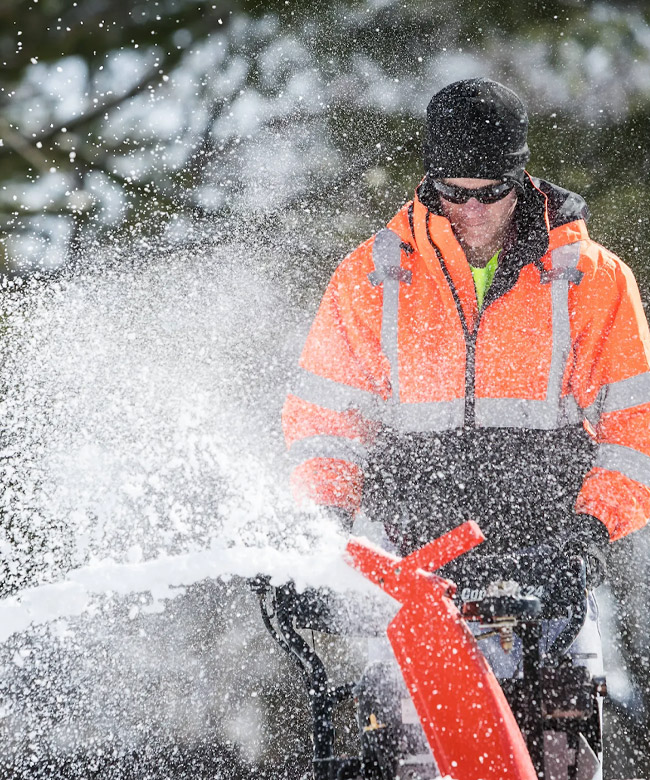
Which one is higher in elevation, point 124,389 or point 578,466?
point 124,389

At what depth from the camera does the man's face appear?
1903mm

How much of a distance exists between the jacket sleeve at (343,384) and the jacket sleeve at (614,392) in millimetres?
609

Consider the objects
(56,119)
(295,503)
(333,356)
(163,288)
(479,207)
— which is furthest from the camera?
(56,119)

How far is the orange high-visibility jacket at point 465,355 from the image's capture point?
1866 millimetres

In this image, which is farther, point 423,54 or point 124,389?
point 423,54

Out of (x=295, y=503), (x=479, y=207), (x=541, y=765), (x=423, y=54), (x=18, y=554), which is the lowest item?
(x=541, y=765)

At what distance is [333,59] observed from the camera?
443 centimetres

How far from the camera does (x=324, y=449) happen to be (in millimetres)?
1907

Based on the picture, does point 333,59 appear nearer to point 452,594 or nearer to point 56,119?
point 56,119

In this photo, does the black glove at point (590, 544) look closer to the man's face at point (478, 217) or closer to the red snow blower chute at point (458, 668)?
the red snow blower chute at point (458, 668)

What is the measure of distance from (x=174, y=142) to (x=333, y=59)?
122cm

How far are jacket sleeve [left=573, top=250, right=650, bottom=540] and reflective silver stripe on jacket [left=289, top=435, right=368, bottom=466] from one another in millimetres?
637

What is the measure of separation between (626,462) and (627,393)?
0.69ft

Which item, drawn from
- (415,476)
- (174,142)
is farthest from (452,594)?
(174,142)
